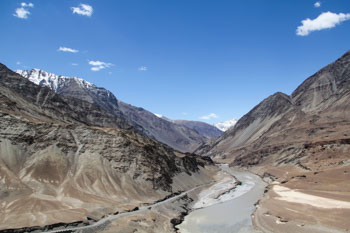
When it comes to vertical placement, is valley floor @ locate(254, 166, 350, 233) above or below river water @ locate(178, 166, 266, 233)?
above

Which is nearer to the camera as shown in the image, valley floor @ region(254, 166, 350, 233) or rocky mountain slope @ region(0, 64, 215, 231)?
valley floor @ region(254, 166, 350, 233)

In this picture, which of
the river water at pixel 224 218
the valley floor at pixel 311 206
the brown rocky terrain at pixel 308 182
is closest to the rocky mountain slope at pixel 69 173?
the river water at pixel 224 218

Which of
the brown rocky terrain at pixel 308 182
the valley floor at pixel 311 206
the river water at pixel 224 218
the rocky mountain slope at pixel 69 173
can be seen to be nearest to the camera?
the valley floor at pixel 311 206

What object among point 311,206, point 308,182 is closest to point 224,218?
point 311,206

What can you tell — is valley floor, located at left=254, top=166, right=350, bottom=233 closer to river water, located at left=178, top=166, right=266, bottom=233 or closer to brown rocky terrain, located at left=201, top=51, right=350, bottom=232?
brown rocky terrain, located at left=201, top=51, right=350, bottom=232

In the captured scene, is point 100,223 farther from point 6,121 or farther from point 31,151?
point 6,121

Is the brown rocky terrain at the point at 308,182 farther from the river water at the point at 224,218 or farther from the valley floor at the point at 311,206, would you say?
the river water at the point at 224,218

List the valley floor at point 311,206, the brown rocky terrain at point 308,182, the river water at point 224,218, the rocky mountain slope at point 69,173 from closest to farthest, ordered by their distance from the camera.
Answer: the valley floor at point 311,206 < the brown rocky terrain at point 308,182 < the rocky mountain slope at point 69,173 < the river water at point 224,218

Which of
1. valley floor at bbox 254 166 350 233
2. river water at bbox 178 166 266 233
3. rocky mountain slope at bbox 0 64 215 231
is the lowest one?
river water at bbox 178 166 266 233

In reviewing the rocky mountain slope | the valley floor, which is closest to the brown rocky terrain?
the valley floor
